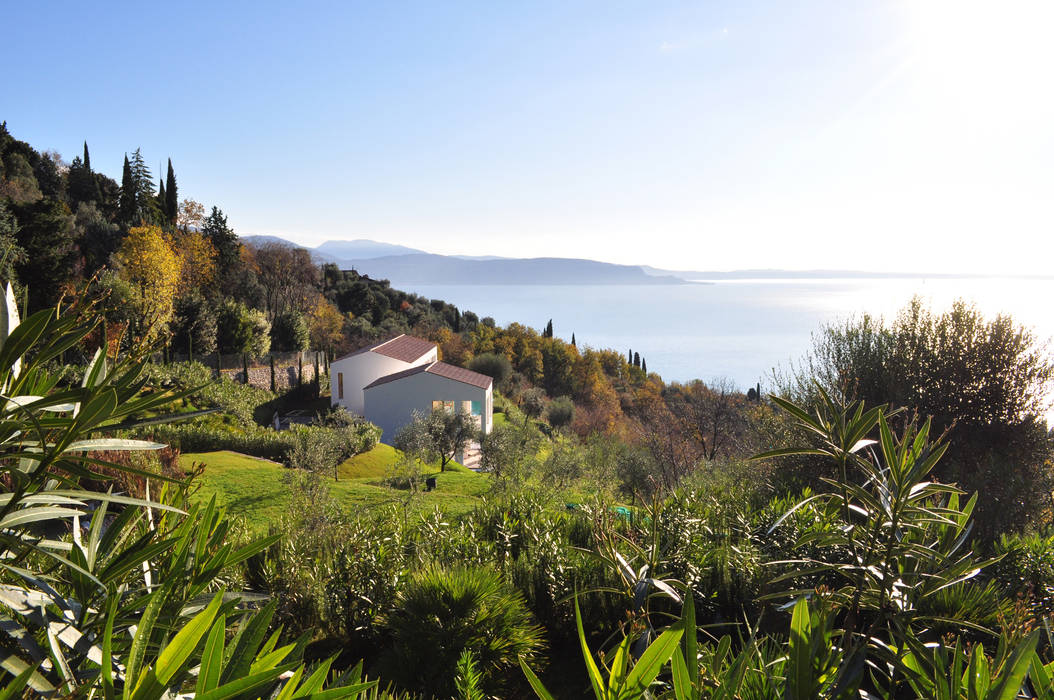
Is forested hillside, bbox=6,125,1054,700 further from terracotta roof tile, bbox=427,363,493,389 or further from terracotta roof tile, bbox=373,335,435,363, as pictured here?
terracotta roof tile, bbox=373,335,435,363

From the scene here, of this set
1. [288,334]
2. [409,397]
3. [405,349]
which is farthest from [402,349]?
[288,334]

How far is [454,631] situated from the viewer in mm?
4266

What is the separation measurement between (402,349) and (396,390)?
5.24 metres

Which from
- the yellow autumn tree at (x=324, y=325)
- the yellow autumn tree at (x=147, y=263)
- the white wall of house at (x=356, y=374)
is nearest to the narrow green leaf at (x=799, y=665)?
the white wall of house at (x=356, y=374)

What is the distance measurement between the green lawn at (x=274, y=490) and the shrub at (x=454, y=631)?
4931mm

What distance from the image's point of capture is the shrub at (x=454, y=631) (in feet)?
13.7

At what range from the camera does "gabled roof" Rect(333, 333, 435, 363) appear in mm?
31834

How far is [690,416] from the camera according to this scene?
77.1 feet

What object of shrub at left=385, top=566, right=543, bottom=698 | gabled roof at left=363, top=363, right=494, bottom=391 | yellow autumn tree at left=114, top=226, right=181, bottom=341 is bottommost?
gabled roof at left=363, top=363, right=494, bottom=391

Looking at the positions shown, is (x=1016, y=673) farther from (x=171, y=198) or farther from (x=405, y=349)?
(x=171, y=198)

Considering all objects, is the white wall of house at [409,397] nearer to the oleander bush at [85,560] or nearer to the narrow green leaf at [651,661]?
the oleander bush at [85,560]

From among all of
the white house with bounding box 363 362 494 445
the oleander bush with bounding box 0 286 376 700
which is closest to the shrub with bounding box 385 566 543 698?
the oleander bush with bounding box 0 286 376 700

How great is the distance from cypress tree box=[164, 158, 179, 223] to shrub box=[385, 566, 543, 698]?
5065 centimetres

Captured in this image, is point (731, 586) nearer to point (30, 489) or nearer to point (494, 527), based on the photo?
point (494, 527)
